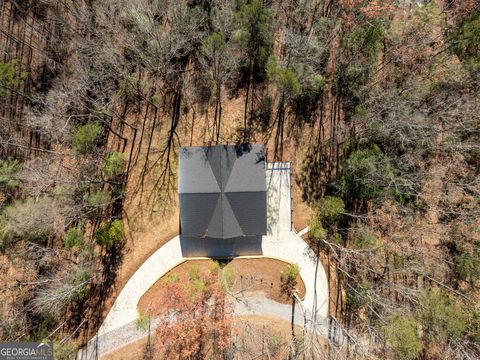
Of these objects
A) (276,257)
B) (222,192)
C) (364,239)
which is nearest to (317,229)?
(364,239)

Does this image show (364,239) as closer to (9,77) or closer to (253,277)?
(253,277)

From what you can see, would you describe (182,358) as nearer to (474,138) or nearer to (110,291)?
(110,291)

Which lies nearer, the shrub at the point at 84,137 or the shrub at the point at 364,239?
the shrub at the point at 84,137

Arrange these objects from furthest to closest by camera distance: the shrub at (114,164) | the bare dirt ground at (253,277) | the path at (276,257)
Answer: the bare dirt ground at (253,277), the path at (276,257), the shrub at (114,164)

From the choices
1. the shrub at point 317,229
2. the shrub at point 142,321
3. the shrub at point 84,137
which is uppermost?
the shrub at point 84,137

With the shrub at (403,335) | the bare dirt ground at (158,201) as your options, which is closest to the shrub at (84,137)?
the bare dirt ground at (158,201)

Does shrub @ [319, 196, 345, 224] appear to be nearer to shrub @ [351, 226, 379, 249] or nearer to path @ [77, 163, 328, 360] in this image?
shrub @ [351, 226, 379, 249]

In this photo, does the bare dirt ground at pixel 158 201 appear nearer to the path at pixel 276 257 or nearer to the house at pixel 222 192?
the path at pixel 276 257
